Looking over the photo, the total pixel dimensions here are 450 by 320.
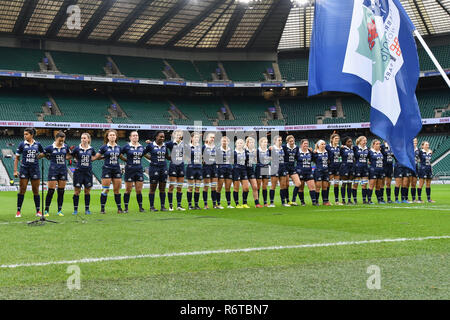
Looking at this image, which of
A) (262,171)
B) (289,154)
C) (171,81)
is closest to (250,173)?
(262,171)

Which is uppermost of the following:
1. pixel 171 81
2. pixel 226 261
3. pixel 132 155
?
pixel 171 81

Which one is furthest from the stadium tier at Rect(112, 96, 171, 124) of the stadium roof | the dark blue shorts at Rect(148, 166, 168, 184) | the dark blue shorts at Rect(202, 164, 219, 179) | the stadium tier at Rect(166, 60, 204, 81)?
the dark blue shorts at Rect(148, 166, 168, 184)

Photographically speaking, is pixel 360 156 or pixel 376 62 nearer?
pixel 376 62

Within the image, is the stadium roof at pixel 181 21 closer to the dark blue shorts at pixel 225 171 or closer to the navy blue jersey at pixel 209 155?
the navy blue jersey at pixel 209 155

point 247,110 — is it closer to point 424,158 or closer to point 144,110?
point 144,110

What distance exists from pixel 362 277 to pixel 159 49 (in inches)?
2063

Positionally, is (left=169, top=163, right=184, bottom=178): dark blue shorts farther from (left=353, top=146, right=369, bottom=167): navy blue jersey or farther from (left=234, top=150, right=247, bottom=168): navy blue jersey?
(left=353, top=146, right=369, bottom=167): navy blue jersey

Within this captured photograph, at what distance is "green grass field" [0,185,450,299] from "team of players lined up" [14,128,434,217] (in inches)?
123

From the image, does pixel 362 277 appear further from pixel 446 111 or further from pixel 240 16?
pixel 446 111

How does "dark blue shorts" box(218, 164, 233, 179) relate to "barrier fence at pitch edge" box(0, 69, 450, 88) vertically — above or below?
below

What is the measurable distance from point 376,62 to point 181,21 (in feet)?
135

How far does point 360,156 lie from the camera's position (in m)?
15.3

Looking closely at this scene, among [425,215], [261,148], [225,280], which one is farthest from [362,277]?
[261,148]

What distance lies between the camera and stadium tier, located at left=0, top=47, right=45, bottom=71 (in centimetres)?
4475
